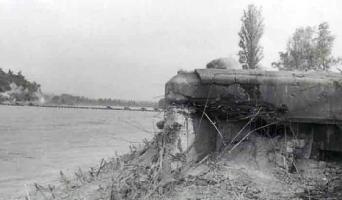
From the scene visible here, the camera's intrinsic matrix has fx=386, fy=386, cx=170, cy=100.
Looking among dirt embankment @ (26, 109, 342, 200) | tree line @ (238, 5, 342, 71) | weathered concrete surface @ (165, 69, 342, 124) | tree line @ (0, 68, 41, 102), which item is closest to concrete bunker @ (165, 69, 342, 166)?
weathered concrete surface @ (165, 69, 342, 124)

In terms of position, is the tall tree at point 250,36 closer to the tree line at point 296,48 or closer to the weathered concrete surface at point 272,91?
the tree line at point 296,48

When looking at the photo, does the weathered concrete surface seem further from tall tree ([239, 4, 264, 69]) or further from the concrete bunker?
tall tree ([239, 4, 264, 69])

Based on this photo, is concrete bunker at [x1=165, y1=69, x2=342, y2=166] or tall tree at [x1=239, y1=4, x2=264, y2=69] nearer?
concrete bunker at [x1=165, y1=69, x2=342, y2=166]

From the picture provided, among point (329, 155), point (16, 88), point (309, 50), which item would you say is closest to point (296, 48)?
point (309, 50)

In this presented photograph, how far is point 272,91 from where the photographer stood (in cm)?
527

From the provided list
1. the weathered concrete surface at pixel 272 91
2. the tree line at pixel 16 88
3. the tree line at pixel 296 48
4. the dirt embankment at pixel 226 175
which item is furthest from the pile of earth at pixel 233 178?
the tree line at pixel 16 88

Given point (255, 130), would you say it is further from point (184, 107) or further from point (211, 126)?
point (184, 107)

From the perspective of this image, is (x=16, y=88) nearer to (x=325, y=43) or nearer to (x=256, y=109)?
(x=325, y=43)

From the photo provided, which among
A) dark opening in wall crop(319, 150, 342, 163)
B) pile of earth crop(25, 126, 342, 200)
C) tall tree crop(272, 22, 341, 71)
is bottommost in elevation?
pile of earth crop(25, 126, 342, 200)

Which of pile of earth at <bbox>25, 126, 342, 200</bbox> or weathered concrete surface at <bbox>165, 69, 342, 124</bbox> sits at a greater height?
weathered concrete surface at <bbox>165, 69, 342, 124</bbox>

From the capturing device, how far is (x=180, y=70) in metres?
5.77

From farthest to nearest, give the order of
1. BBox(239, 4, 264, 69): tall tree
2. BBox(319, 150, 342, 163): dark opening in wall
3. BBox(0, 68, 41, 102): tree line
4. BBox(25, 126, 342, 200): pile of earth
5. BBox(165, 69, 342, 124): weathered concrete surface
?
BBox(0, 68, 41, 102): tree line
BBox(239, 4, 264, 69): tall tree
BBox(319, 150, 342, 163): dark opening in wall
BBox(165, 69, 342, 124): weathered concrete surface
BBox(25, 126, 342, 200): pile of earth

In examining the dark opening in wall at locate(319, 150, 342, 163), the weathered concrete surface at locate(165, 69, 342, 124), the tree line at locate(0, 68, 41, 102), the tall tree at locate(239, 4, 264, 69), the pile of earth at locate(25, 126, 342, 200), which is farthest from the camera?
the tree line at locate(0, 68, 41, 102)

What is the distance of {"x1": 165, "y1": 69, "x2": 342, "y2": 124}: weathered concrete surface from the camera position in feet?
16.8
